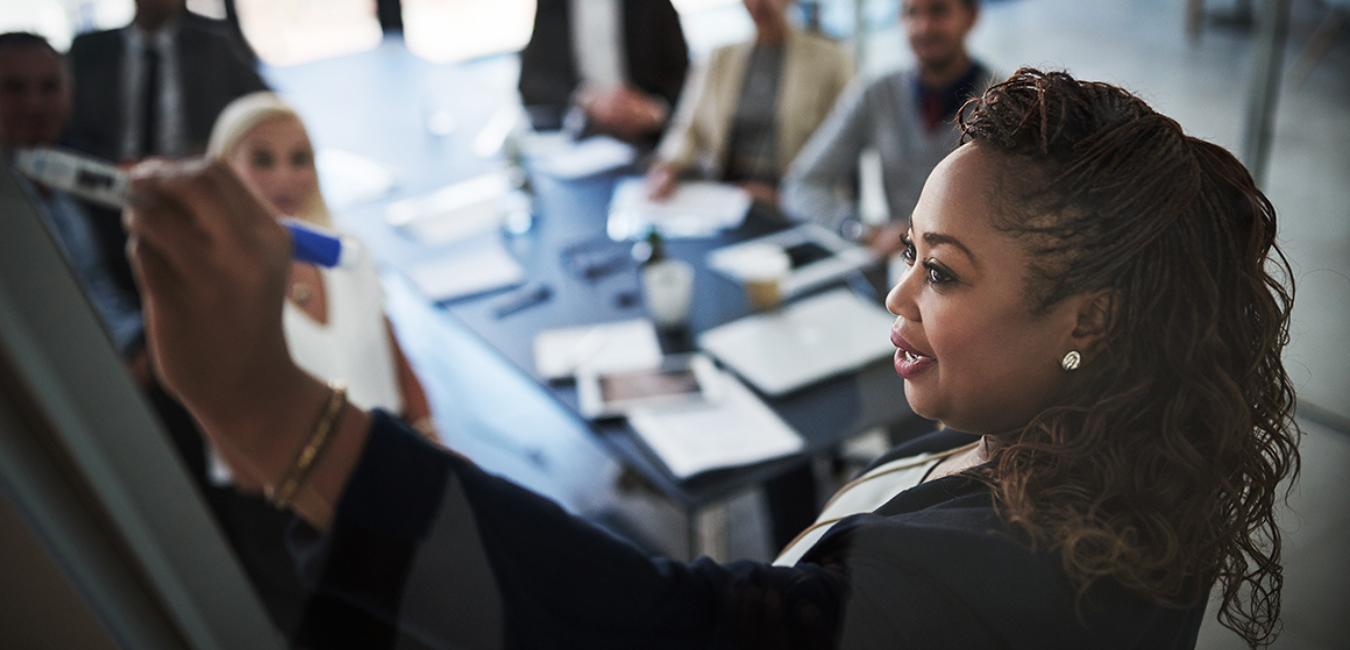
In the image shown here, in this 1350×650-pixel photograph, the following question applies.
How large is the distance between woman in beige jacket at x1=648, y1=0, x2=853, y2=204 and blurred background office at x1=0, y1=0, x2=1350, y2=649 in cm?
11

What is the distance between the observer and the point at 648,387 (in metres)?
1.51

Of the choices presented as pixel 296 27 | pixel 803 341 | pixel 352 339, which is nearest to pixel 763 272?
pixel 803 341

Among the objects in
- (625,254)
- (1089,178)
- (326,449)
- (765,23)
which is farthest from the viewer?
(765,23)

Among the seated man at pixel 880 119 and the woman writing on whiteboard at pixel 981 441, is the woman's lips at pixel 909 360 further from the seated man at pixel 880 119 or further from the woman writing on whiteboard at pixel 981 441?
the seated man at pixel 880 119

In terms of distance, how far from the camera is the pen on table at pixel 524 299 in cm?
184

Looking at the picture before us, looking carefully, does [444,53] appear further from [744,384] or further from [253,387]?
[253,387]

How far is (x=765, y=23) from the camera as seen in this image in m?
2.40

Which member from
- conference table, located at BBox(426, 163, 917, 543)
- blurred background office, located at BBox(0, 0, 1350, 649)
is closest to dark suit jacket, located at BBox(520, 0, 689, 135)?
blurred background office, located at BBox(0, 0, 1350, 649)

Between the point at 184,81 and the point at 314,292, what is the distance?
0.59 metres

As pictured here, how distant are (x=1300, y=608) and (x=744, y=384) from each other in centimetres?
118

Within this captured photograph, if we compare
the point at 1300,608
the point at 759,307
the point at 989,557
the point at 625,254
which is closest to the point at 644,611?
the point at 989,557

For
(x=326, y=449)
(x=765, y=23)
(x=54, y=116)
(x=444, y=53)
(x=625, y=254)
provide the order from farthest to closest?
(x=765, y=23) → (x=625, y=254) → (x=444, y=53) → (x=54, y=116) → (x=326, y=449)

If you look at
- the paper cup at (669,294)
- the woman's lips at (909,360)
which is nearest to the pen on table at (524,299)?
the paper cup at (669,294)

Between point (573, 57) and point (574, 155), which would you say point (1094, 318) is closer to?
point (574, 155)
